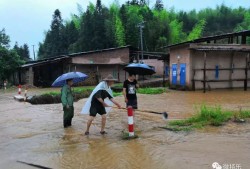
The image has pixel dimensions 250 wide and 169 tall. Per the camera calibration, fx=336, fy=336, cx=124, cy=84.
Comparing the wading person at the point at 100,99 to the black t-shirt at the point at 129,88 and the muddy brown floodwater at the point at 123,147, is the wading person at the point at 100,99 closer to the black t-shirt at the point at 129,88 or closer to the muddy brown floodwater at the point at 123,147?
the muddy brown floodwater at the point at 123,147

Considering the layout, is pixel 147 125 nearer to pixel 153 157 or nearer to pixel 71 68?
pixel 153 157

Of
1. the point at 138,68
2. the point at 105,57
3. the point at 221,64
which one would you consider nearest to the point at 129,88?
the point at 138,68

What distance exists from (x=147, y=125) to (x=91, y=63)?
90.5 feet

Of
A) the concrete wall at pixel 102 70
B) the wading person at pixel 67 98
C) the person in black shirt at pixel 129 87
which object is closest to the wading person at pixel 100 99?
the person in black shirt at pixel 129 87

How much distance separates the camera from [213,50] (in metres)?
20.9

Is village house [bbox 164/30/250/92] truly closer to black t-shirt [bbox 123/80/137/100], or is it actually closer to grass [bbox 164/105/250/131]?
grass [bbox 164/105/250/131]

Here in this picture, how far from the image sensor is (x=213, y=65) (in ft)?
71.5

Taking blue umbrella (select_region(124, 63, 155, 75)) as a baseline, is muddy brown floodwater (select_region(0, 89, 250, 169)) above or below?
below

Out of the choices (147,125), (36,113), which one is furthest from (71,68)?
(147,125)

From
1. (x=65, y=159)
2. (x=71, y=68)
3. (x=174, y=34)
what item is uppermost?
(x=174, y=34)

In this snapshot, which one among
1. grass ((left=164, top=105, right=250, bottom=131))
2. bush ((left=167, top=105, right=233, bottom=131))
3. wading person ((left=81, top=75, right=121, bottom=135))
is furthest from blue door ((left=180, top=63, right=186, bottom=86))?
wading person ((left=81, top=75, right=121, bottom=135))

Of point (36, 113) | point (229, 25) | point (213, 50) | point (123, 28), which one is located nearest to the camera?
point (36, 113)

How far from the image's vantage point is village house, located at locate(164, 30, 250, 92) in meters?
21.0

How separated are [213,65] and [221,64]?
59 cm
